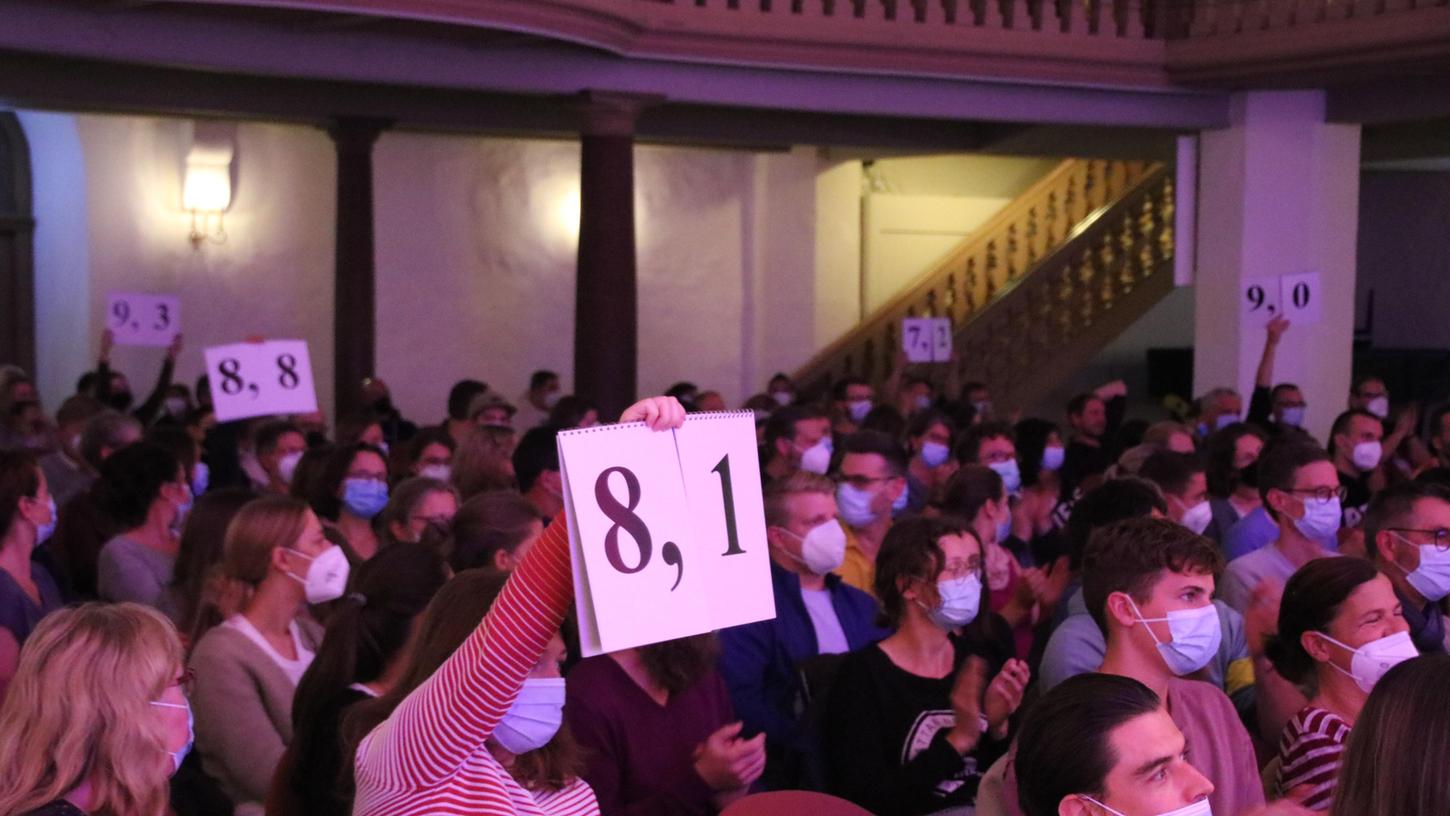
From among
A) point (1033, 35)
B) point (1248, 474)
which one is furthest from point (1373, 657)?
point (1033, 35)

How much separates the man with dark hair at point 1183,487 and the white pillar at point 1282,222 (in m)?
6.80

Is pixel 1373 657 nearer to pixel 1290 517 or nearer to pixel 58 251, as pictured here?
pixel 1290 517

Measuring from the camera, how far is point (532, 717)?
113 inches

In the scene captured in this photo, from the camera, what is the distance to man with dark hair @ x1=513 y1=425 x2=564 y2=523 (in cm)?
620

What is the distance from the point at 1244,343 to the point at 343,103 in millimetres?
6843

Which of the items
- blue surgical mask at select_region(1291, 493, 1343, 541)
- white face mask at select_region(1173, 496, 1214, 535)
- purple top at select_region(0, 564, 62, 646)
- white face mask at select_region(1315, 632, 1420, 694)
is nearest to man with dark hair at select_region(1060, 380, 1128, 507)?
white face mask at select_region(1173, 496, 1214, 535)

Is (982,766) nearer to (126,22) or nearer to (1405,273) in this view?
(126,22)

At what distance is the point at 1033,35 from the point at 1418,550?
7.45 m

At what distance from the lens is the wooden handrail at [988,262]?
16.5 metres

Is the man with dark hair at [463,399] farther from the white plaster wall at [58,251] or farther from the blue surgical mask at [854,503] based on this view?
the white plaster wall at [58,251]

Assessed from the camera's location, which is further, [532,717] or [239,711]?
[239,711]

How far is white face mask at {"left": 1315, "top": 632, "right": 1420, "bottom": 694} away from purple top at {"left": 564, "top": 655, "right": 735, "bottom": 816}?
4.69 feet

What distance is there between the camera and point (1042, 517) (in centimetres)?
747

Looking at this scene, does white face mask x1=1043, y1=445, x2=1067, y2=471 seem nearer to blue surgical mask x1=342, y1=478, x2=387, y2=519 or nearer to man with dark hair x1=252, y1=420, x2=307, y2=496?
blue surgical mask x1=342, y1=478, x2=387, y2=519
